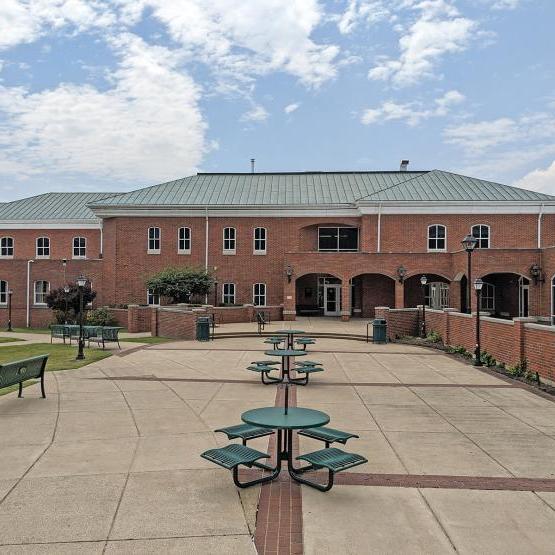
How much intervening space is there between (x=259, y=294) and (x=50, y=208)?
22.2 m

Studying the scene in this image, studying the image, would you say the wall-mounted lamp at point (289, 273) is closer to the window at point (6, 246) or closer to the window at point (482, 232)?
the window at point (482, 232)

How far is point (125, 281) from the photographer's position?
127 ft

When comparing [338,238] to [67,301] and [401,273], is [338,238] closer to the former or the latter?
[401,273]

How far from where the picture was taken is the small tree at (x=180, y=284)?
32344mm

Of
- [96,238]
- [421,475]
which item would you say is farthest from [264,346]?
[96,238]

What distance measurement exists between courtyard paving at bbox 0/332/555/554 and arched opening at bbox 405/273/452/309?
22689 mm

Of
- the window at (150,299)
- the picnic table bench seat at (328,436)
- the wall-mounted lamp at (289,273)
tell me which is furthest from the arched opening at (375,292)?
the picnic table bench seat at (328,436)

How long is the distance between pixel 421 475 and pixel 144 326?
25535 millimetres

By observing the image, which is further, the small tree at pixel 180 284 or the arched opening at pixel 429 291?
the arched opening at pixel 429 291

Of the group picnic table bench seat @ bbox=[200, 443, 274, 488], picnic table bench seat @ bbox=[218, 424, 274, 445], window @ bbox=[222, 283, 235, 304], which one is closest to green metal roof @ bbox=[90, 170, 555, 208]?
window @ bbox=[222, 283, 235, 304]

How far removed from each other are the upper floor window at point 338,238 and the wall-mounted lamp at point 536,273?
1192 centimetres

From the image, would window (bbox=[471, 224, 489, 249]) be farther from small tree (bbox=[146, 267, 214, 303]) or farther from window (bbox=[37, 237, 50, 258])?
window (bbox=[37, 237, 50, 258])

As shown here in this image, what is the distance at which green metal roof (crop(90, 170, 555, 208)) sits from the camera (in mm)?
36469

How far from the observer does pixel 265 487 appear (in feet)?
21.0
